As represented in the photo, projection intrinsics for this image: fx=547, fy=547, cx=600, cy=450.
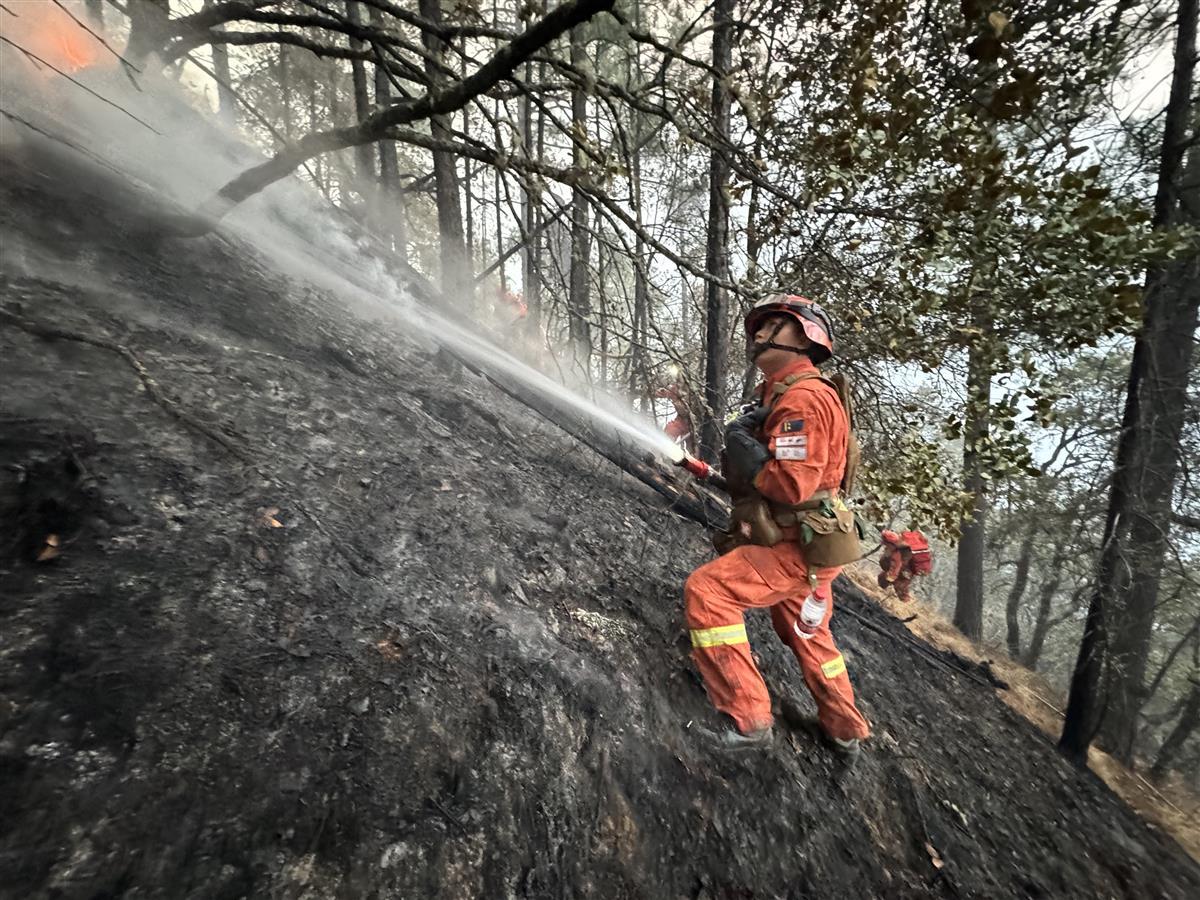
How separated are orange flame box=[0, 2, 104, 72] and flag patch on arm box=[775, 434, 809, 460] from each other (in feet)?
34.3

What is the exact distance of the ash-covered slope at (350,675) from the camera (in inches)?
72.7

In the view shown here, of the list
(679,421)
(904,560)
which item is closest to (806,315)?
(679,421)

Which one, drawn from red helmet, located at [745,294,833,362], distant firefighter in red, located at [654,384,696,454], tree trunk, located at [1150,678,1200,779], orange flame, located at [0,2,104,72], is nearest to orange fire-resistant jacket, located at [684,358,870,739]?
red helmet, located at [745,294,833,362]

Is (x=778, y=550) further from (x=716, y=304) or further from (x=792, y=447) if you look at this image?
(x=716, y=304)

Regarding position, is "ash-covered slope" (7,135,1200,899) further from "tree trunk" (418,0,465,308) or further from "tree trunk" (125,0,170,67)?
"tree trunk" (418,0,465,308)

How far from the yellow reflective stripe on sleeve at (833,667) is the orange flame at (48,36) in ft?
37.5

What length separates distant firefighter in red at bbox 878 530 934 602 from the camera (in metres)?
10.7

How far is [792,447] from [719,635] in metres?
1.16

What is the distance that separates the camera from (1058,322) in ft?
11.1

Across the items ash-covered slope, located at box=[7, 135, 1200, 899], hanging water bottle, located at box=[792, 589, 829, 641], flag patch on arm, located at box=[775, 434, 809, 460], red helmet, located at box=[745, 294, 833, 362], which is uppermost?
red helmet, located at box=[745, 294, 833, 362]

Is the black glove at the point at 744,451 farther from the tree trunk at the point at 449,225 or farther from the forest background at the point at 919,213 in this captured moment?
the tree trunk at the point at 449,225

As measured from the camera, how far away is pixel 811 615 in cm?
345

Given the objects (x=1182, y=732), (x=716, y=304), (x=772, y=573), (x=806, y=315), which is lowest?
(x=772, y=573)

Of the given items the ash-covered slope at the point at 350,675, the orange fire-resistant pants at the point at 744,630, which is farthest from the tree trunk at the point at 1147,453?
the orange fire-resistant pants at the point at 744,630
